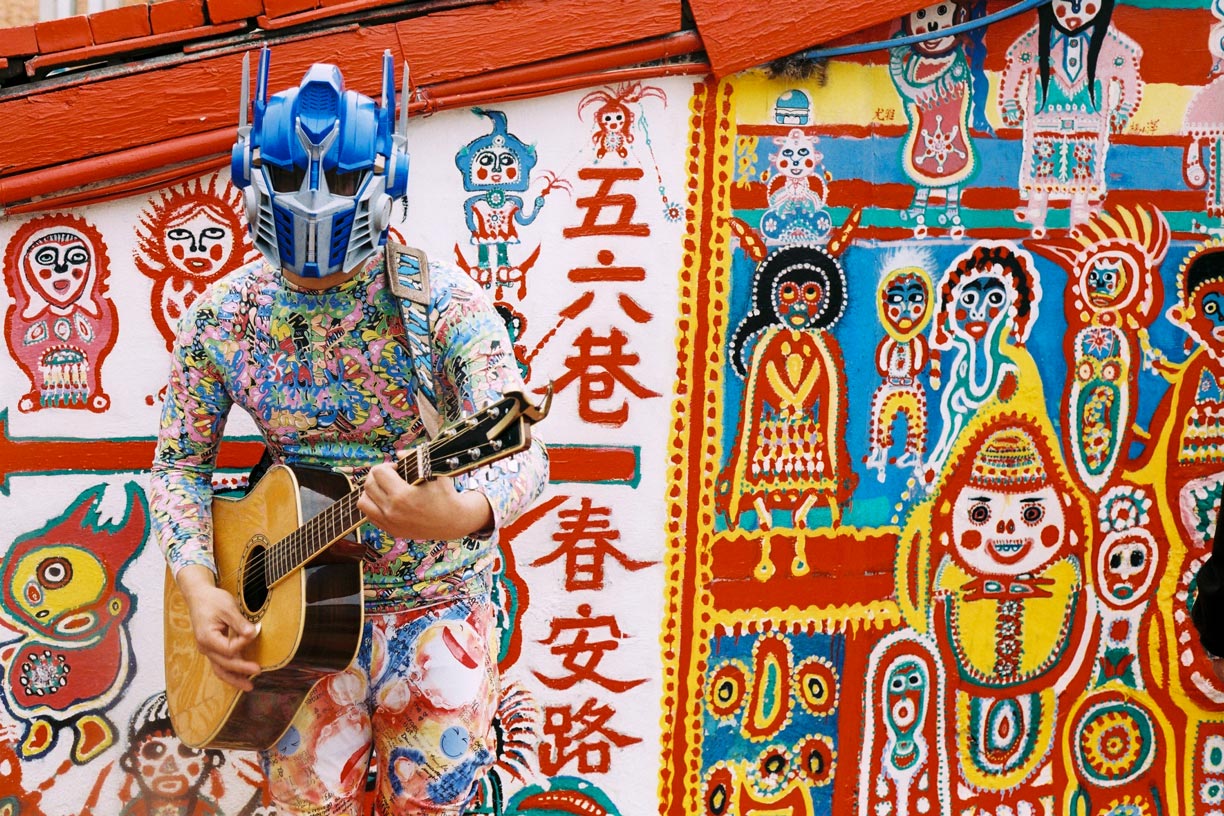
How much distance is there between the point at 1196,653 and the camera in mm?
4312

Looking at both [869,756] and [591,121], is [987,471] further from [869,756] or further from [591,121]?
[591,121]

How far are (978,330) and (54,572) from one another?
109 inches

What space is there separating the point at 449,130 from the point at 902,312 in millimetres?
1446

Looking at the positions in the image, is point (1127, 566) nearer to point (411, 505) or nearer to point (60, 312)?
point (411, 505)

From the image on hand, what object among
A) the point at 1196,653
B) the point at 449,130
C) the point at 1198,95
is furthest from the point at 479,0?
the point at 1196,653

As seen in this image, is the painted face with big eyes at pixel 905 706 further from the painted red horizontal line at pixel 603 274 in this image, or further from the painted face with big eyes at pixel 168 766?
the painted face with big eyes at pixel 168 766

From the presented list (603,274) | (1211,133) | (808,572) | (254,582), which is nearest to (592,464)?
(603,274)

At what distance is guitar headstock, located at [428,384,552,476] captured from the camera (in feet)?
7.61

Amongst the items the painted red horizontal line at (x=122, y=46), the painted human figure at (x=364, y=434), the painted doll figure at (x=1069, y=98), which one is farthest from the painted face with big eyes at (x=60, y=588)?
the painted doll figure at (x=1069, y=98)

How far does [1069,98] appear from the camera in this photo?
4.03 metres

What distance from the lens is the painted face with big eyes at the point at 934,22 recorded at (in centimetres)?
389

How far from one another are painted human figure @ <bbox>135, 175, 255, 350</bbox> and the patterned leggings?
1324mm

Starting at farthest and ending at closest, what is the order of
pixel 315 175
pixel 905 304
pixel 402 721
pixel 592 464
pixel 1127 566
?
pixel 1127 566
pixel 905 304
pixel 592 464
pixel 402 721
pixel 315 175

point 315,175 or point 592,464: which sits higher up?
point 315,175
